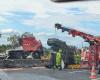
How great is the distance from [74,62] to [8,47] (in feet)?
20.1

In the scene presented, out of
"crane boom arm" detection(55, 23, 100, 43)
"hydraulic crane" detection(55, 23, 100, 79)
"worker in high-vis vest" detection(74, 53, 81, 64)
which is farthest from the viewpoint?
"worker in high-vis vest" detection(74, 53, 81, 64)

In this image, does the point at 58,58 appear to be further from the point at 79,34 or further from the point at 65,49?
the point at 79,34

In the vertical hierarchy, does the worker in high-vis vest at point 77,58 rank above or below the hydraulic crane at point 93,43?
below

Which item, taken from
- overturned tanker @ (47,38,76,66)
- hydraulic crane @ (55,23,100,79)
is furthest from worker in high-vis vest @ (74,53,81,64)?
hydraulic crane @ (55,23,100,79)

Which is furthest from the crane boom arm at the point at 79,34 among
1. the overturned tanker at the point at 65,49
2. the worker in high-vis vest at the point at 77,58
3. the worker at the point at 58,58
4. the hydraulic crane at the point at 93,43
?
the worker in high-vis vest at the point at 77,58

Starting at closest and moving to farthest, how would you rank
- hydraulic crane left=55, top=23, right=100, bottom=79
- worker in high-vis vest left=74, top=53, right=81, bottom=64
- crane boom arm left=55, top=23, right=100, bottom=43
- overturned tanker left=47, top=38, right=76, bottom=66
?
hydraulic crane left=55, top=23, right=100, bottom=79, crane boom arm left=55, top=23, right=100, bottom=43, overturned tanker left=47, top=38, right=76, bottom=66, worker in high-vis vest left=74, top=53, right=81, bottom=64

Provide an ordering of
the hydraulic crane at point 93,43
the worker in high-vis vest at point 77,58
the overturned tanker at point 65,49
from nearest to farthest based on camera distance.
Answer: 1. the hydraulic crane at point 93,43
2. the overturned tanker at point 65,49
3. the worker in high-vis vest at point 77,58

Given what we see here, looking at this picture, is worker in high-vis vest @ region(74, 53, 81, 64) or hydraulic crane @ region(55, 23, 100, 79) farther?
worker in high-vis vest @ region(74, 53, 81, 64)

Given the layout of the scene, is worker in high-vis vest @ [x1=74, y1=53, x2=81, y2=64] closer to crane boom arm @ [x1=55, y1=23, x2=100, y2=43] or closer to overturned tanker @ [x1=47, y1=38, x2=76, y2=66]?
overturned tanker @ [x1=47, y1=38, x2=76, y2=66]

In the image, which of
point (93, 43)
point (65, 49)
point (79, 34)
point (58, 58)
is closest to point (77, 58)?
point (65, 49)

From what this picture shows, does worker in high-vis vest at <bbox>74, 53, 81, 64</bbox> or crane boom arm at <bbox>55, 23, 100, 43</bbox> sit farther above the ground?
crane boom arm at <bbox>55, 23, 100, 43</bbox>

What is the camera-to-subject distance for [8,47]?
117ft

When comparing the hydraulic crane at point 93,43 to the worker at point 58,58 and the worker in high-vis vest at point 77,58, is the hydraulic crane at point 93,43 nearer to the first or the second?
the worker at point 58,58

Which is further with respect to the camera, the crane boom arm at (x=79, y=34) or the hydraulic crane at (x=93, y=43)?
the crane boom arm at (x=79, y=34)
